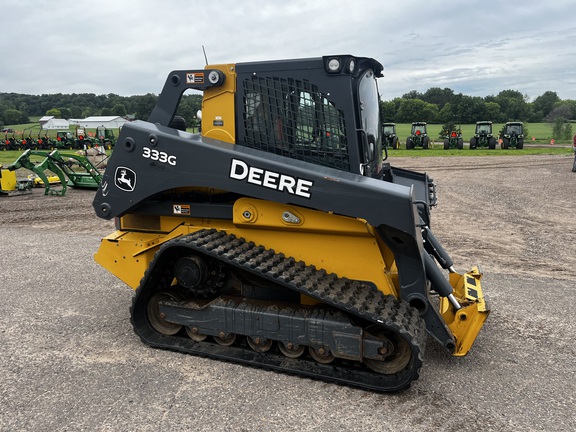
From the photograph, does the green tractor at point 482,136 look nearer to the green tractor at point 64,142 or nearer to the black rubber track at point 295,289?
the green tractor at point 64,142

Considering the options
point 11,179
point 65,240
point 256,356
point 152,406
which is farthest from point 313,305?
point 11,179

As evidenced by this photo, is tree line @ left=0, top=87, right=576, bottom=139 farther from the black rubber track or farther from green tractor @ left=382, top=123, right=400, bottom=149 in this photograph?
the black rubber track

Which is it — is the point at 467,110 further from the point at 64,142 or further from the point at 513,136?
the point at 64,142

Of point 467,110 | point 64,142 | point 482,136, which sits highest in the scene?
point 467,110

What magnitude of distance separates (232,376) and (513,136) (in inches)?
1346

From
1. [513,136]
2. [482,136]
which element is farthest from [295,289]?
[513,136]

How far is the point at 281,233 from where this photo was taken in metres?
4.44

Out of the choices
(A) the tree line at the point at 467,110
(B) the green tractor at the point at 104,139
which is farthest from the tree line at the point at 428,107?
(B) the green tractor at the point at 104,139

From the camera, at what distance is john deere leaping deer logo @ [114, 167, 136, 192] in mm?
4566

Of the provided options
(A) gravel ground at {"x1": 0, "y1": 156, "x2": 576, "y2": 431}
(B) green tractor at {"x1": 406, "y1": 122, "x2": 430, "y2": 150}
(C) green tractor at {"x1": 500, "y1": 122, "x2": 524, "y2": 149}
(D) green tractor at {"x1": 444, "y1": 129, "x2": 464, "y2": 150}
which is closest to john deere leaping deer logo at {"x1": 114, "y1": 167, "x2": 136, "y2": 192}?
(A) gravel ground at {"x1": 0, "y1": 156, "x2": 576, "y2": 431}

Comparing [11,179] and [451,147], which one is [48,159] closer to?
[11,179]

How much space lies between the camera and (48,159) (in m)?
14.2

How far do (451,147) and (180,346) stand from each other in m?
33.4

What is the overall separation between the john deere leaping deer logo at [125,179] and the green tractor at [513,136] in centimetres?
3333
